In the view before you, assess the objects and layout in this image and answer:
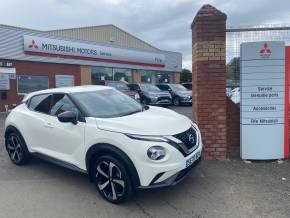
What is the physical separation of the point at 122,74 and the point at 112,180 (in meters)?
21.7

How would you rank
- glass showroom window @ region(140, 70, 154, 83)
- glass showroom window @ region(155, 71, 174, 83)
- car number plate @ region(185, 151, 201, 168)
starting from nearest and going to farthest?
car number plate @ region(185, 151, 201, 168)
glass showroom window @ region(140, 70, 154, 83)
glass showroom window @ region(155, 71, 174, 83)

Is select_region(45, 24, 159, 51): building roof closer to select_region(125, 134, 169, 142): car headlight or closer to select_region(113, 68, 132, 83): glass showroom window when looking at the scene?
select_region(113, 68, 132, 83): glass showroom window

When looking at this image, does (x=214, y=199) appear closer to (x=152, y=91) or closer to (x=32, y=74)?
(x=152, y=91)

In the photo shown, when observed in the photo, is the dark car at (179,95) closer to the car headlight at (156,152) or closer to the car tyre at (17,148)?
the car tyre at (17,148)

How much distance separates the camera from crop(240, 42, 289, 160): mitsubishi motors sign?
5.51m

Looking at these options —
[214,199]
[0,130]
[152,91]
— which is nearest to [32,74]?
[152,91]

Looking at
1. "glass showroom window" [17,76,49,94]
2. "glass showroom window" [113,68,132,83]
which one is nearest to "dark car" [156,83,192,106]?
"glass showroom window" [113,68,132,83]

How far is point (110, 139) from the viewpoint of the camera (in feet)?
12.9

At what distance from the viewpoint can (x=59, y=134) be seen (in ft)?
15.2

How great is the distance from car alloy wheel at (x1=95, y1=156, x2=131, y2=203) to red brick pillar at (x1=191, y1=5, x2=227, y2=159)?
97.7 inches

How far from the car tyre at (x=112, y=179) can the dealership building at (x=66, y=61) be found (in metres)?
14.7

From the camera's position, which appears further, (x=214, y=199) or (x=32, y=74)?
(x=32, y=74)

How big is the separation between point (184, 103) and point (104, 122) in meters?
15.9

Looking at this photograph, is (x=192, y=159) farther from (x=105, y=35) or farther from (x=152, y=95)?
(x=105, y=35)
